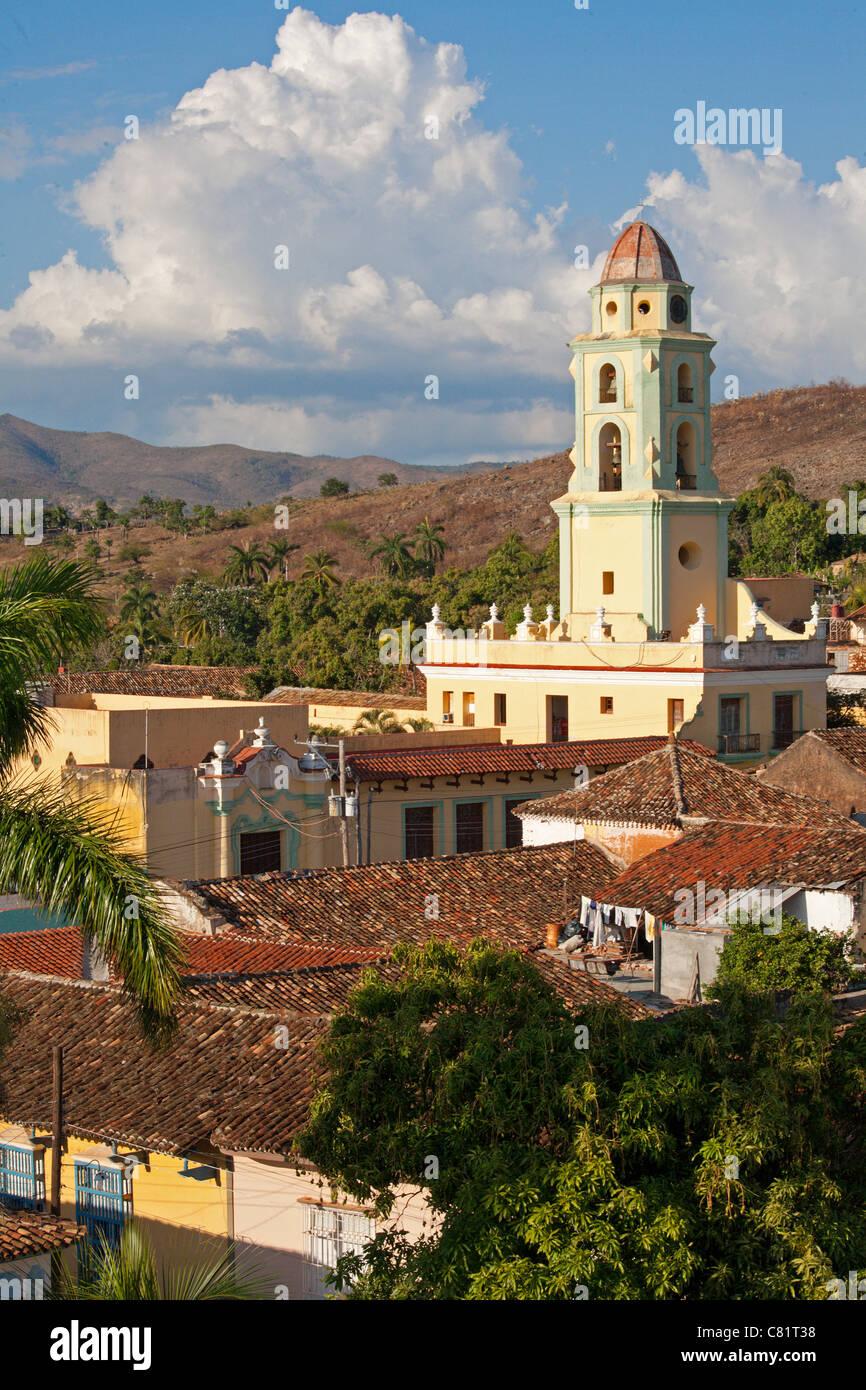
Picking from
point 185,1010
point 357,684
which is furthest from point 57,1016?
point 357,684

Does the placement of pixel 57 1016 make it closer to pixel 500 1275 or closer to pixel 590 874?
pixel 500 1275

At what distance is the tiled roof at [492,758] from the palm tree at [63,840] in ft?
66.9

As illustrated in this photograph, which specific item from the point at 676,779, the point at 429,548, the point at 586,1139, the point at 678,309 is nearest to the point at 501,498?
the point at 429,548

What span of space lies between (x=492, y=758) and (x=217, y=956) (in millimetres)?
14805

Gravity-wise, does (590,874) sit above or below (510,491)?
below

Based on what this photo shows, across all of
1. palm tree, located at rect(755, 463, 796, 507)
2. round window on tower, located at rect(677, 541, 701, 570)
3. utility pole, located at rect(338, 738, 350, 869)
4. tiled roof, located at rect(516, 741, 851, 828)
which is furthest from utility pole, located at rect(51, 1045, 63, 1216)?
palm tree, located at rect(755, 463, 796, 507)

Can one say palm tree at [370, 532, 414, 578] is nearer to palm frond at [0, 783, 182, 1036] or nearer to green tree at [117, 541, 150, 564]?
green tree at [117, 541, 150, 564]

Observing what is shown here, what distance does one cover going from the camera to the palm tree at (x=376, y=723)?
148 ft

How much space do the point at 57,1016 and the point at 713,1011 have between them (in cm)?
706

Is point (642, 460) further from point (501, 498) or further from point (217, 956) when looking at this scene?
point (501, 498)

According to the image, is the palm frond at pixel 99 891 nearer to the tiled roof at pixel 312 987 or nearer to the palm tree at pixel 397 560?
the tiled roof at pixel 312 987

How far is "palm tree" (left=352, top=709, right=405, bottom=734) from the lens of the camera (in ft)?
148

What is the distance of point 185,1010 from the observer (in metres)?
15.4

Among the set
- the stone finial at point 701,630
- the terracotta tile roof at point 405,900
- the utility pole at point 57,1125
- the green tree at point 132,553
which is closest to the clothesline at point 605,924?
the terracotta tile roof at point 405,900
